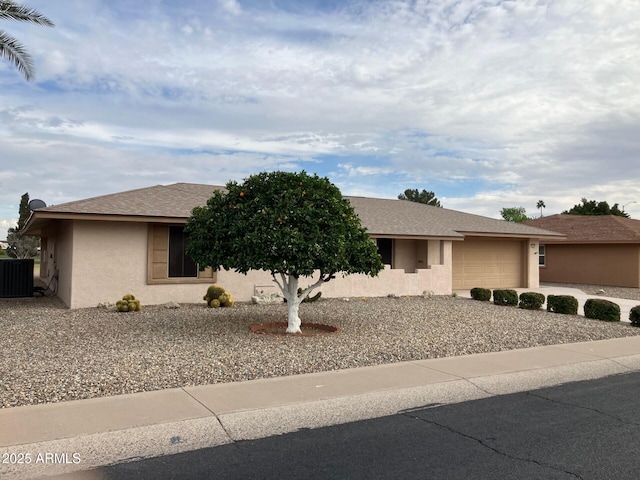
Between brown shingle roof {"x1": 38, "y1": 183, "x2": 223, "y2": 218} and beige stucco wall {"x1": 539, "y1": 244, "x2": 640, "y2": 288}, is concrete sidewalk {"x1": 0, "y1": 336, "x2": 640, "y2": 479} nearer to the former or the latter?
brown shingle roof {"x1": 38, "y1": 183, "x2": 223, "y2": 218}

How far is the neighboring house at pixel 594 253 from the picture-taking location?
2730cm

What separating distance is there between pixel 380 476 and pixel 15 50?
15.3 metres

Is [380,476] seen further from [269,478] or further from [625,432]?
[625,432]

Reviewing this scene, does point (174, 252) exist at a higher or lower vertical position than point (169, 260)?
higher

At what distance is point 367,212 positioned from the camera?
23.2 metres

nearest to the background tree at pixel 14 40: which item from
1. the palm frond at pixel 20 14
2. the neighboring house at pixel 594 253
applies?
the palm frond at pixel 20 14

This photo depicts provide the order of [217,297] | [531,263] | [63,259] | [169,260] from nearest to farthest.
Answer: [217,297]
[169,260]
[63,259]
[531,263]

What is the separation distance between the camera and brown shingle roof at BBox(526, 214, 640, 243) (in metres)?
27.5

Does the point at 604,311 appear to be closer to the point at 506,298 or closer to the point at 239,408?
the point at 506,298

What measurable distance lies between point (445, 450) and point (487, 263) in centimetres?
2095

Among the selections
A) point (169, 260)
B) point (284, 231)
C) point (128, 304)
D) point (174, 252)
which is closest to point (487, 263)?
point (174, 252)

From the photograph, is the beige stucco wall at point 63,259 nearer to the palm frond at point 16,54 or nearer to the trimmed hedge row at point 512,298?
the palm frond at point 16,54

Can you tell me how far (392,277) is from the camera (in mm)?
19844

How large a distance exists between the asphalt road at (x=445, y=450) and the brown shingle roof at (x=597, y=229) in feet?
78.0
